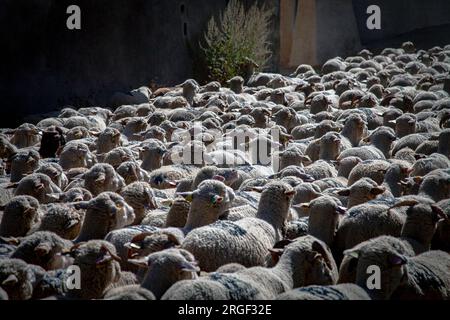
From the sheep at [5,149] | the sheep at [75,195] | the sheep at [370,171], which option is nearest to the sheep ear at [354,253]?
the sheep at [370,171]

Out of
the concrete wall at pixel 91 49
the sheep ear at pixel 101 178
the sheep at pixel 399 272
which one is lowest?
the sheep at pixel 399 272

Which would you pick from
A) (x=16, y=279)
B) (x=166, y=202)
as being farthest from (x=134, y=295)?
(x=166, y=202)

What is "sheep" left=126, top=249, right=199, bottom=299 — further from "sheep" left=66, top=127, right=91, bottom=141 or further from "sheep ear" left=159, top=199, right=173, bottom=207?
"sheep" left=66, top=127, right=91, bottom=141

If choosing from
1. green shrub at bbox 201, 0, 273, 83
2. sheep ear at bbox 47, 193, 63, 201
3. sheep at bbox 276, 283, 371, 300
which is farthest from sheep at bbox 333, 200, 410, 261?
green shrub at bbox 201, 0, 273, 83

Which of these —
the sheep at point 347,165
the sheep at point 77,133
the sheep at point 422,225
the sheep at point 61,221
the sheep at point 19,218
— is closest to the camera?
the sheep at point 422,225

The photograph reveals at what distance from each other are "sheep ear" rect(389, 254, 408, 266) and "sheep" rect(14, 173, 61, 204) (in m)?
3.02

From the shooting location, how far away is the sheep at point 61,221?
5387mm

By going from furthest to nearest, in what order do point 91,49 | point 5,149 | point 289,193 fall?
1. point 91,49
2. point 5,149
3. point 289,193

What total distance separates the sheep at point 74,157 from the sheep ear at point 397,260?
14.1ft

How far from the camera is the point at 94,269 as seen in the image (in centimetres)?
439

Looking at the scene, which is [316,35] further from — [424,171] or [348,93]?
[424,171]

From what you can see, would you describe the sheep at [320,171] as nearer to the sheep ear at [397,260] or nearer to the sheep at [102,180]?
the sheep at [102,180]

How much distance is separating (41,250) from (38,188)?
5.59 feet

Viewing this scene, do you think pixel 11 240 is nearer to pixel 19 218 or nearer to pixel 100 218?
pixel 19 218
